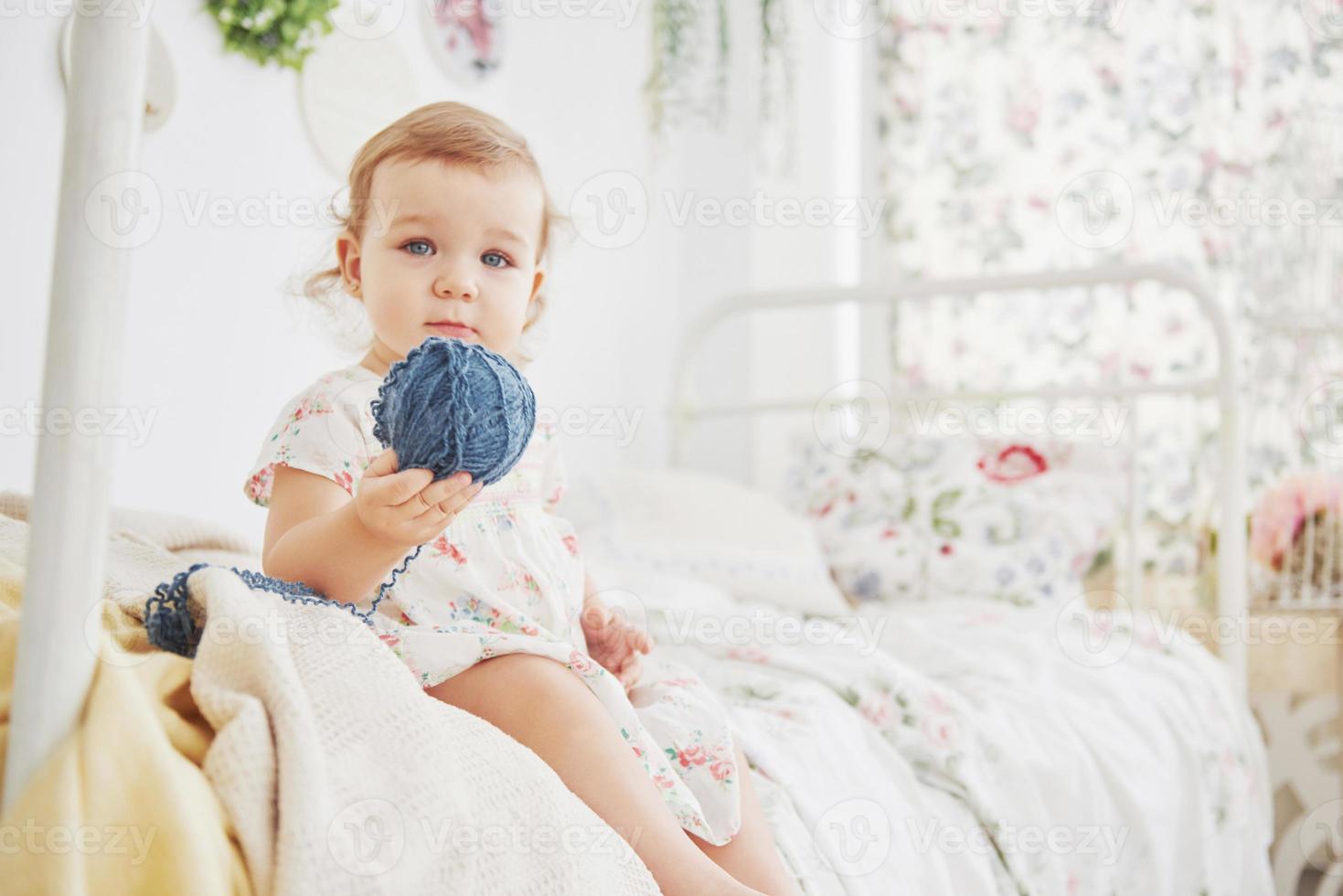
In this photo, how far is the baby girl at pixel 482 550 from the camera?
2.40ft

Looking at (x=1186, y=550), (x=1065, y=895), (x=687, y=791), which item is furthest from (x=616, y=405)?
(x=687, y=791)

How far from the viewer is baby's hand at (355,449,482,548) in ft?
2.16

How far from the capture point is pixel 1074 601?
82.4 inches

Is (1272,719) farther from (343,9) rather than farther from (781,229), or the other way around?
(343,9)

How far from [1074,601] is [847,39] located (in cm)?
148
